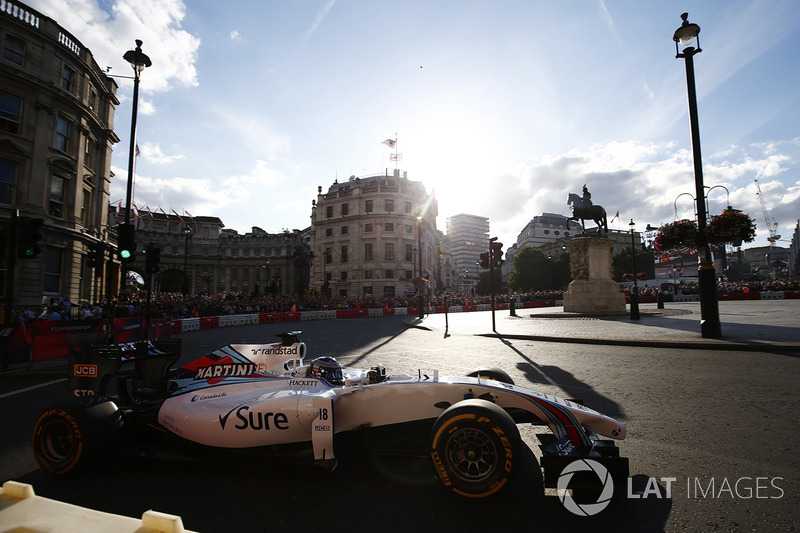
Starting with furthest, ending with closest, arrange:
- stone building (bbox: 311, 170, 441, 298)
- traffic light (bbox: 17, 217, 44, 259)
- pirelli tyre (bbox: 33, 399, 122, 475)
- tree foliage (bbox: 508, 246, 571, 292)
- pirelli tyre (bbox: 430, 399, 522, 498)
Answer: tree foliage (bbox: 508, 246, 571, 292), stone building (bbox: 311, 170, 441, 298), traffic light (bbox: 17, 217, 44, 259), pirelli tyre (bbox: 33, 399, 122, 475), pirelli tyre (bbox: 430, 399, 522, 498)

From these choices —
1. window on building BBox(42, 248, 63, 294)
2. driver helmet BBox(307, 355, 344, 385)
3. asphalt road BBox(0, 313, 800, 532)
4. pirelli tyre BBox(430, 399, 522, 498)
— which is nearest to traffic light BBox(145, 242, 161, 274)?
asphalt road BBox(0, 313, 800, 532)

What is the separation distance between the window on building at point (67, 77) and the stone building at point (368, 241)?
3954 cm

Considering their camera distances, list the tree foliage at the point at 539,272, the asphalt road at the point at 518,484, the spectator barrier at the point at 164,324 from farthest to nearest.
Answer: the tree foliage at the point at 539,272, the spectator barrier at the point at 164,324, the asphalt road at the point at 518,484

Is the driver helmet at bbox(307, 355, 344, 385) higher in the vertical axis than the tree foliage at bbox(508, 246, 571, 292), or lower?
lower

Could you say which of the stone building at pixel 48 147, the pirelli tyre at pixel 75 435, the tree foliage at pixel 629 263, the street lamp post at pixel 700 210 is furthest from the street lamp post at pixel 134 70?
the tree foliage at pixel 629 263

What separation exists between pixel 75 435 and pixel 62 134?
25.5 metres

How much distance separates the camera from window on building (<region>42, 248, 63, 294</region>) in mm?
19719

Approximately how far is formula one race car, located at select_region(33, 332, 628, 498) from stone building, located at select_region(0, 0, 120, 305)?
678 inches

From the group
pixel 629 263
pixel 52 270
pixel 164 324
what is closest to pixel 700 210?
pixel 164 324

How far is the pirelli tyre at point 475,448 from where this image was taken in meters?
2.65

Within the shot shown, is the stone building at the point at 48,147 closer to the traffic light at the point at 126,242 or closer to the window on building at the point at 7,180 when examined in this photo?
the window on building at the point at 7,180

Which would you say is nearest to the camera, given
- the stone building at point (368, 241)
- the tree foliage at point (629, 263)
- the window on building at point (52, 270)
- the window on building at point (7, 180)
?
the window on building at point (7, 180)

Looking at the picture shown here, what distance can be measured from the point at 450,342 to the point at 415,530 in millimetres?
10993

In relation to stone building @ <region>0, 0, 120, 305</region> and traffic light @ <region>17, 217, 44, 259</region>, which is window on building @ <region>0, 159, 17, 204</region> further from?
traffic light @ <region>17, 217, 44, 259</region>
